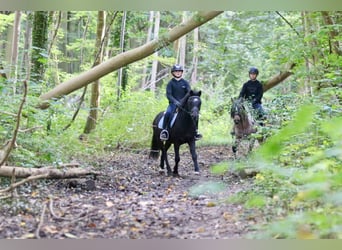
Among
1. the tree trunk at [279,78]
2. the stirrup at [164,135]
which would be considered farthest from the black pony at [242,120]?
the tree trunk at [279,78]

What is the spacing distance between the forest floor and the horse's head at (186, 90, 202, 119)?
795 millimetres

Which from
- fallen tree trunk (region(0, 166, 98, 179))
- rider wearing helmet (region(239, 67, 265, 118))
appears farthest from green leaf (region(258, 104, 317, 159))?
rider wearing helmet (region(239, 67, 265, 118))

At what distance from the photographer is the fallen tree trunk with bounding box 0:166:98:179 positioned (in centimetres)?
415

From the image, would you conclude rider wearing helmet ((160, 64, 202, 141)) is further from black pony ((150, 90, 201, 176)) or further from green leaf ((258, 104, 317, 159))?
green leaf ((258, 104, 317, 159))

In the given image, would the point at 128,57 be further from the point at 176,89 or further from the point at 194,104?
the point at 194,104

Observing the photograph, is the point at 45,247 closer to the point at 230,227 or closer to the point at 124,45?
the point at 230,227

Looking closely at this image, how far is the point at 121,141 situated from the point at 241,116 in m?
1.90

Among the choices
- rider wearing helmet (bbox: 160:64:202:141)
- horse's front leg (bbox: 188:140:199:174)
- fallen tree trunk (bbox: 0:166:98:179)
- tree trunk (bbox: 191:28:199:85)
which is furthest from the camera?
tree trunk (bbox: 191:28:199:85)

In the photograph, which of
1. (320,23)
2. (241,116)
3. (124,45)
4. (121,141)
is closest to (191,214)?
(241,116)

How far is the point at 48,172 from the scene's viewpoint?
429cm

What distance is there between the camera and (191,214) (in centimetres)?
363

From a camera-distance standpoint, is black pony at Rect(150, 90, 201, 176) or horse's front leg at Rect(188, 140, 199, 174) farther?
horse's front leg at Rect(188, 140, 199, 174)

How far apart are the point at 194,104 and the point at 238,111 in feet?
3.62

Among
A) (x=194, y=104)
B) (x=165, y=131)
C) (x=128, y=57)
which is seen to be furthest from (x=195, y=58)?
(x=194, y=104)
